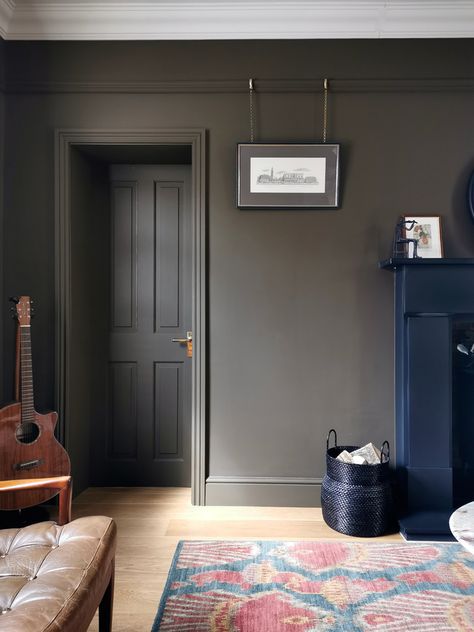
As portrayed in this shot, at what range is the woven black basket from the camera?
2.55 m

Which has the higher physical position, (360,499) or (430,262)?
(430,262)

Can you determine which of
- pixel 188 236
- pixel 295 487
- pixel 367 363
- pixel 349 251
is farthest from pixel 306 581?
pixel 188 236

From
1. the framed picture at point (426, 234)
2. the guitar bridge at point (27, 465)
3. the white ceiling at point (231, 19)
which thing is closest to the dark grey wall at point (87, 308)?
the guitar bridge at point (27, 465)

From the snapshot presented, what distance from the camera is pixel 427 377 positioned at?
2701mm

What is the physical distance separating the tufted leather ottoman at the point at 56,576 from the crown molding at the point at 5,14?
2734mm

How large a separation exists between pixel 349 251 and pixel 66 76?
1987mm

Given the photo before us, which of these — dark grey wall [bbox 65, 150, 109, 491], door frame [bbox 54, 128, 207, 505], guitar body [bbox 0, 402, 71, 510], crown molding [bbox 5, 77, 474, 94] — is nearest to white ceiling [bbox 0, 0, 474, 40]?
crown molding [bbox 5, 77, 474, 94]

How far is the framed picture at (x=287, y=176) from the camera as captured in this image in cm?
291

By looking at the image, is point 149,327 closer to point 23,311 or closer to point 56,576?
point 23,311

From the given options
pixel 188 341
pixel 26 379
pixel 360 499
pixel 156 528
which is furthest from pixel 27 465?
pixel 360 499

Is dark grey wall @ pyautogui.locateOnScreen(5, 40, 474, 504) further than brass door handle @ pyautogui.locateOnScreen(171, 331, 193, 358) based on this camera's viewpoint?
No

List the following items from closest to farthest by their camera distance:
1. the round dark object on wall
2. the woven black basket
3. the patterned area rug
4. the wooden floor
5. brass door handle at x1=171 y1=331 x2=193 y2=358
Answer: the patterned area rug, the wooden floor, the woven black basket, the round dark object on wall, brass door handle at x1=171 y1=331 x2=193 y2=358

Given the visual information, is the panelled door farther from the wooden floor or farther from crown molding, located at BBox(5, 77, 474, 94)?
crown molding, located at BBox(5, 77, 474, 94)

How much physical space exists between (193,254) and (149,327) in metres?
0.65
